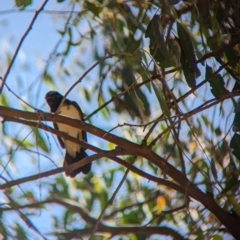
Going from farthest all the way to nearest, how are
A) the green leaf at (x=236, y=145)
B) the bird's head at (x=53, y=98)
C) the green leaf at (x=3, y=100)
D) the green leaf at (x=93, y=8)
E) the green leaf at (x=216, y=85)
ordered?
the bird's head at (x=53, y=98), the green leaf at (x=3, y=100), the green leaf at (x=93, y=8), the green leaf at (x=216, y=85), the green leaf at (x=236, y=145)

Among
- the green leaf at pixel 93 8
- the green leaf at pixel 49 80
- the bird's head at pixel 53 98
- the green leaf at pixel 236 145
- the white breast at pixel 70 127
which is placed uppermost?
the bird's head at pixel 53 98

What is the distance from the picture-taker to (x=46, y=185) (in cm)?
406

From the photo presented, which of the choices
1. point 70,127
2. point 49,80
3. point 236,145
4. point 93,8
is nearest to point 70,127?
point 70,127

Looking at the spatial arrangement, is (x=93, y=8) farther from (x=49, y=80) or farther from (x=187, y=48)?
(x=49, y=80)

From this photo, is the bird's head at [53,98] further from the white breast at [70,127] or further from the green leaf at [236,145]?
the green leaf at [236,145]

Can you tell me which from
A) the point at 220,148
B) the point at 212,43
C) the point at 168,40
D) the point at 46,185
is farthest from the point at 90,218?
the point at 168,40

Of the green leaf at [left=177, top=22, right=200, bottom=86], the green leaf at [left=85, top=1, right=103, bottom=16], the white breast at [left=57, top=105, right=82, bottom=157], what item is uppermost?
the white breast at [left=57, top=105, right=82, bottom=157]

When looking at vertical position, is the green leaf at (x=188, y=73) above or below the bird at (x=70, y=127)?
below

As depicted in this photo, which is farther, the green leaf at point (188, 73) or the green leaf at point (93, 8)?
the green leaf at point (93, 8)

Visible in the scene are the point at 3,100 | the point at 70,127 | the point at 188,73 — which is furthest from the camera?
the point at 70,127

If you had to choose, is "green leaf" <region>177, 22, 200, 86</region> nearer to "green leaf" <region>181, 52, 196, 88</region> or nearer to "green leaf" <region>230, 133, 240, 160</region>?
"green leaf" <region>181, 52, 196, 88</region>

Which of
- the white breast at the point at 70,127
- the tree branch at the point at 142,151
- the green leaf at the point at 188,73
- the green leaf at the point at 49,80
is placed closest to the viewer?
the tree branch at the point at 142,151

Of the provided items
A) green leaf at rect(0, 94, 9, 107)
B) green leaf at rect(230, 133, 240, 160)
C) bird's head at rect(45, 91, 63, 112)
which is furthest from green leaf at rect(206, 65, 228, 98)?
bird's head at rect(45, 91, 63, 112)

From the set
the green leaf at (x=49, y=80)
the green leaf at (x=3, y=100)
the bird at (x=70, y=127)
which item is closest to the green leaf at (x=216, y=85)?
the bird at (x=70, y=127)
